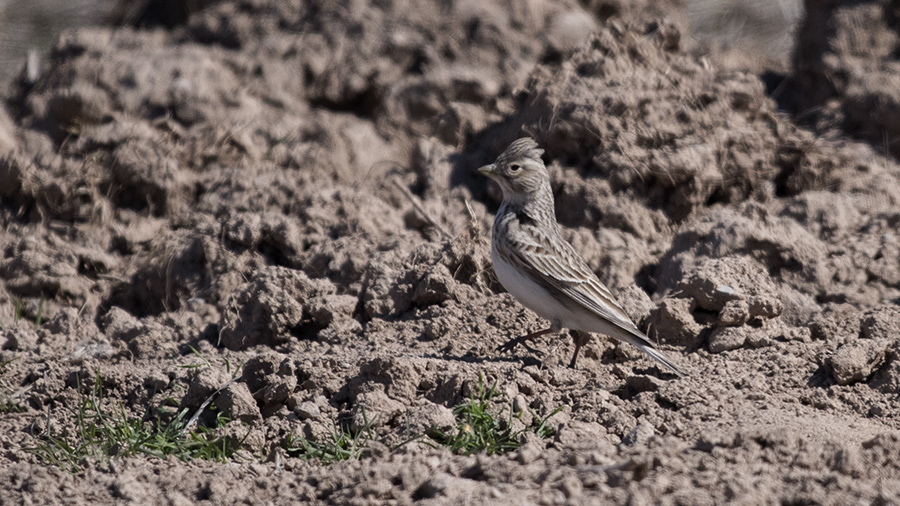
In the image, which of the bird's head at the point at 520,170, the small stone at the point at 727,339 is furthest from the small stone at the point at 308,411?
the small stone at the point at 727,339

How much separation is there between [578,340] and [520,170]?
1.10 metres

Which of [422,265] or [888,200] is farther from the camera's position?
[888,200]

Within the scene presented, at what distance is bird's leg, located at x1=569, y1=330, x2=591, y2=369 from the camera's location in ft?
17.0

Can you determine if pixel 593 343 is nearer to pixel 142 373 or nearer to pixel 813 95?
pixel 142 373

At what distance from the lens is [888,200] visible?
6918mm

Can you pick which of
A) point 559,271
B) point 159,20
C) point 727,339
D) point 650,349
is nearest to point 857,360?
point 727,339

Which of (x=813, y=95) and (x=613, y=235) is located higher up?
(x=813, y=95)

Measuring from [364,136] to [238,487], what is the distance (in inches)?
181

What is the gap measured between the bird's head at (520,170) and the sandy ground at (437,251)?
0.39 m

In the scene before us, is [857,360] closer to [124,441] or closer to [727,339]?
[727,339]

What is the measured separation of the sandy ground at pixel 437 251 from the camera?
389 cm

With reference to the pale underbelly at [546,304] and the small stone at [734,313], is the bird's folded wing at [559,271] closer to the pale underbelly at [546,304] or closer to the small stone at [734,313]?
the pale underbelly at [546,304]

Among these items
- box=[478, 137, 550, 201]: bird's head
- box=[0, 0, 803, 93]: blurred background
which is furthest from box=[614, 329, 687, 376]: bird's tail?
box=[0, 0, 803, 93]: blurred background

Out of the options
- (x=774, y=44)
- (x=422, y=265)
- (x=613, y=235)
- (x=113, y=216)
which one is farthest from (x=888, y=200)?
(x=113, y=216)
